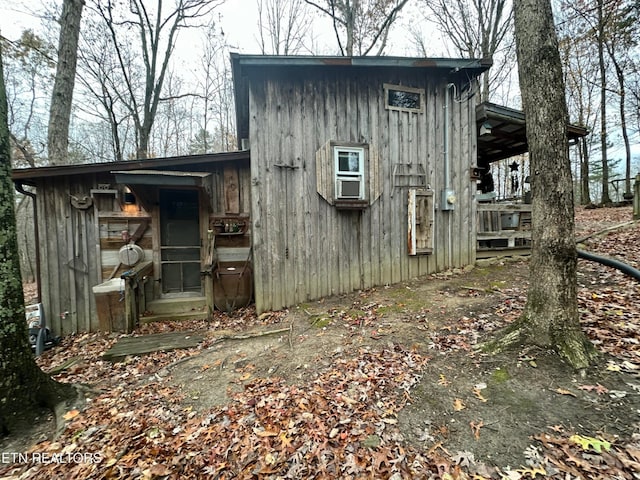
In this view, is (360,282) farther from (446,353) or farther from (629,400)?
(629,400)

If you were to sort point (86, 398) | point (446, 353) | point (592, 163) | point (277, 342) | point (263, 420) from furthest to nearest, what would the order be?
point (592, 163) < point (277, 342) < point (446, 353) < point (86, 398) < point (263, 420)

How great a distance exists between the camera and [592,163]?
18.2 metres

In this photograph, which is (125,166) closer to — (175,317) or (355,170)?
(175,317)

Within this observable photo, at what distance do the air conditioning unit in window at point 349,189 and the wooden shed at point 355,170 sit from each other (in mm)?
22

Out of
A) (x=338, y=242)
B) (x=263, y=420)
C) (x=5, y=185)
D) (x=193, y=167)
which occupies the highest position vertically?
(x=193, y=167)

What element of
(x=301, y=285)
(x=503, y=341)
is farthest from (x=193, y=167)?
(x=503, y=341)

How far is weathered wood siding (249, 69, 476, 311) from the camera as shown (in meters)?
5.49

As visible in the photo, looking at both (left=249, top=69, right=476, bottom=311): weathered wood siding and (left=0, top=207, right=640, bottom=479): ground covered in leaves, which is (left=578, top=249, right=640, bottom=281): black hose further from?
(left=249, top=69, right=476, bottom=311): weathered wood siding

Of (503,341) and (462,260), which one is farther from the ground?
(462,260)

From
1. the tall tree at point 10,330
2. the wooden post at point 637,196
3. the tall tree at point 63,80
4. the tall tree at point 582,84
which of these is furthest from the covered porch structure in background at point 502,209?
the tall tree at point 63,80

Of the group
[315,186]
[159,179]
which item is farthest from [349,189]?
[159,179]

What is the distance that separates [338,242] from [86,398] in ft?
14.5

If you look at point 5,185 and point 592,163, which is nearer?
point 5,185

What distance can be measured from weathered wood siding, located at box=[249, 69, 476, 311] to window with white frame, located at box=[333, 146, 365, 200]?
30 cm
